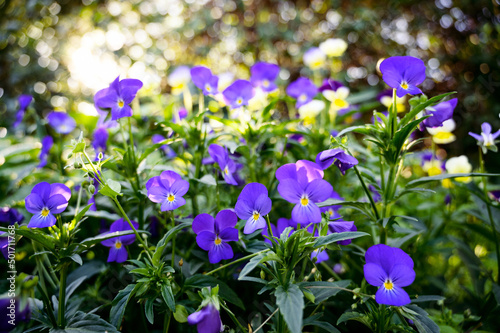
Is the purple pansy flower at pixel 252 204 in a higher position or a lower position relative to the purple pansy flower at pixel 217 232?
higher

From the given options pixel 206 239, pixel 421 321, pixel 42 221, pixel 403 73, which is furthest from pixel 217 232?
pixel 403 73

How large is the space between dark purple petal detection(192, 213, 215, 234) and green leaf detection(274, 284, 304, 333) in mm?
284

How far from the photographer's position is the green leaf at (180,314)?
3.17ft

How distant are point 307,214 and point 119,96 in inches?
29.1

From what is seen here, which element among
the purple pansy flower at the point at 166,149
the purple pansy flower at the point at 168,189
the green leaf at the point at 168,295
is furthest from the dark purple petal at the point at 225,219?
the purple pansy flower at the point at 166,149

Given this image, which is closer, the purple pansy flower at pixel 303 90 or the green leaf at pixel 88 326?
the green leaf at pixel 88 326

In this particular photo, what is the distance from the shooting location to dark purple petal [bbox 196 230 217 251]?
104 centimetres

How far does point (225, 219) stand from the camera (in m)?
1.06

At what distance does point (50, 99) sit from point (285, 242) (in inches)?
112

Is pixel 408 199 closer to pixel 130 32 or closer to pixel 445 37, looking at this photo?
pixel 445 37

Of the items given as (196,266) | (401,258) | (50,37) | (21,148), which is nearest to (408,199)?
(401,258)

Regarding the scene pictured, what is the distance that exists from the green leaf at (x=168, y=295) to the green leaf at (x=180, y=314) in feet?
0.15

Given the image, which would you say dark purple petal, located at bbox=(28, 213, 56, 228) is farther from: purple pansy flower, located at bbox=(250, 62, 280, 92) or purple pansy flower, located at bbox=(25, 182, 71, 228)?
purple pansy flower, located at bbox=(250, 62, 280, 92)

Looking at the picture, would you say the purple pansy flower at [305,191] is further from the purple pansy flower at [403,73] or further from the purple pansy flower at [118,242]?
the purple pansy flower at [118,242]
